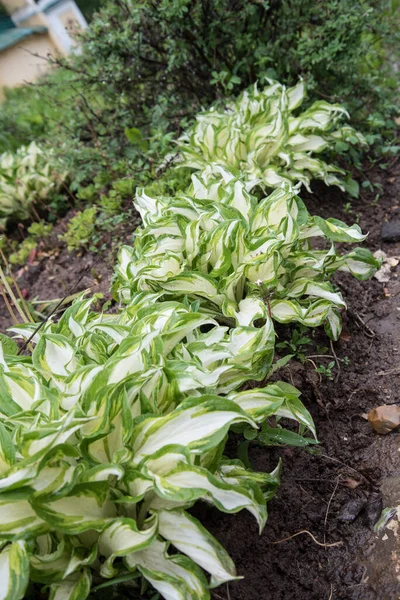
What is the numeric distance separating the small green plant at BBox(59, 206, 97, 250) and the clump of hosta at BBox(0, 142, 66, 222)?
625 millimetres

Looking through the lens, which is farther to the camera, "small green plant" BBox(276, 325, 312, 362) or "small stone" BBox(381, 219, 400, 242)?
"small stone" BBox(381, 219, 400, 242)

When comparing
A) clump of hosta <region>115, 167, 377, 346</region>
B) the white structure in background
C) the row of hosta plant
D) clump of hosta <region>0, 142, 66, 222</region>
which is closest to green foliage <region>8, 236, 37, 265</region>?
clump of hosta <region>0, 142, 66, 222</region>

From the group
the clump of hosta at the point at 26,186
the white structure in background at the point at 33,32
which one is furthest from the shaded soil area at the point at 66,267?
the white structure in background at the point at 33,32

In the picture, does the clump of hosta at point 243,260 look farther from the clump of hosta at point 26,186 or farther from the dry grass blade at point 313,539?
the clump of hosta at point 26,186

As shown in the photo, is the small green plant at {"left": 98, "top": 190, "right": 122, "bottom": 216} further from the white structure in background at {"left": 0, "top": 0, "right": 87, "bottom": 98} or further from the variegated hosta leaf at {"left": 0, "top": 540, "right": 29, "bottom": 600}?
the white structure in background at {"left": 0, "top": 0, "right": 87, "bottom": 98}

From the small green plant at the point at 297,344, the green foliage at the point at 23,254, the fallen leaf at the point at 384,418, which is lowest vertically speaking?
the fallen leaf at the point at 384,418

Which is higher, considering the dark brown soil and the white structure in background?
the white structure in background

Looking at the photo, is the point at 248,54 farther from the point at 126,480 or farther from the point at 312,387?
the point at 126,480

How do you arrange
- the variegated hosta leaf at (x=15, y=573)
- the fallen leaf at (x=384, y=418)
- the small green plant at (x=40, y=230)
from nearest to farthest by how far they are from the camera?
the variegated hosta leaf at (x=15, y=573), the fallen leaf at (x=384, y=418), the small green plant at (x=40, y=230)

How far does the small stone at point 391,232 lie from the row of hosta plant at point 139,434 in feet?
3.51

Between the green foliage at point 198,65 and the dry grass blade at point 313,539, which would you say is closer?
the dry grass blade at point 313,539

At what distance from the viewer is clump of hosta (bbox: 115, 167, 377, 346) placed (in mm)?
1781

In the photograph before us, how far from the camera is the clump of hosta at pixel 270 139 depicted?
8.73 ft

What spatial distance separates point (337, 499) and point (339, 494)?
0.06 ft
